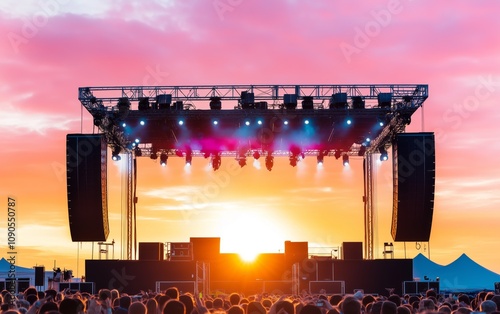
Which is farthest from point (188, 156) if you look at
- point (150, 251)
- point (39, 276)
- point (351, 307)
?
point (351, 307)

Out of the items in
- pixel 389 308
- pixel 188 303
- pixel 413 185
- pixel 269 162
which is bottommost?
pixel 188 303

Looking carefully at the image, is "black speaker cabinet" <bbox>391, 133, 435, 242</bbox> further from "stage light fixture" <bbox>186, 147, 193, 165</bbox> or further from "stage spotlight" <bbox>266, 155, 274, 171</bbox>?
"stage light fixture" <bbox>186, 147, 193, 165</bbox>

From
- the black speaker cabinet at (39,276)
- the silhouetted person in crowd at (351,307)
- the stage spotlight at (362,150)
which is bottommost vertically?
the black speaker cabinet at (39,276)

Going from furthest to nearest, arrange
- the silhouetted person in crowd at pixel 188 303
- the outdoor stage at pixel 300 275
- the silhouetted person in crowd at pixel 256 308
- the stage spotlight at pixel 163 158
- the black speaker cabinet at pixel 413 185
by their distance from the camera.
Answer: the stage spotlight at pixel 163 158
the outdoor stage at pixel 300 275
the black speaker cabinet at pixel 413 185
the silhouetted person in crowd at pixel 188 303
the silhouetted person in crowd at pixel 256 308

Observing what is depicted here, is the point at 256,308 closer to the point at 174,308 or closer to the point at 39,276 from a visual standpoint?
the point at 174,308

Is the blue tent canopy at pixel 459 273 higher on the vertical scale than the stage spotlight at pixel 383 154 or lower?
lower

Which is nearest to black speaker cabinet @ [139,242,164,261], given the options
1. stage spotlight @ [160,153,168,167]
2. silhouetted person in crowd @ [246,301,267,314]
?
stage spotlight @ [160,153,168,167]

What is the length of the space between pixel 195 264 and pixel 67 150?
6147 millimetres

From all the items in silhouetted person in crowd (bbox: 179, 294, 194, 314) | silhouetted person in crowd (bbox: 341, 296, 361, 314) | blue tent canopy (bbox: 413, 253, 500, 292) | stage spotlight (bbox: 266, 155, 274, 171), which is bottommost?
blue tent canopy (bbox: 413, 253, 500, 292)

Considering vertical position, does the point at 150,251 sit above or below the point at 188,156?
below

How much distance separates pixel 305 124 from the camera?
30.0 m

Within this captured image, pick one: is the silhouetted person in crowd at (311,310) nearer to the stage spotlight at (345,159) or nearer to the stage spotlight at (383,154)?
the stage spotlight at (383,154)

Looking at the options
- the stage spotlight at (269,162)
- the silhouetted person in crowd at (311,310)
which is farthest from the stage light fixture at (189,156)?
the silhouetted person in crowd at (311,310)

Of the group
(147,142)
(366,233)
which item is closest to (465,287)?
→ (366,233)
